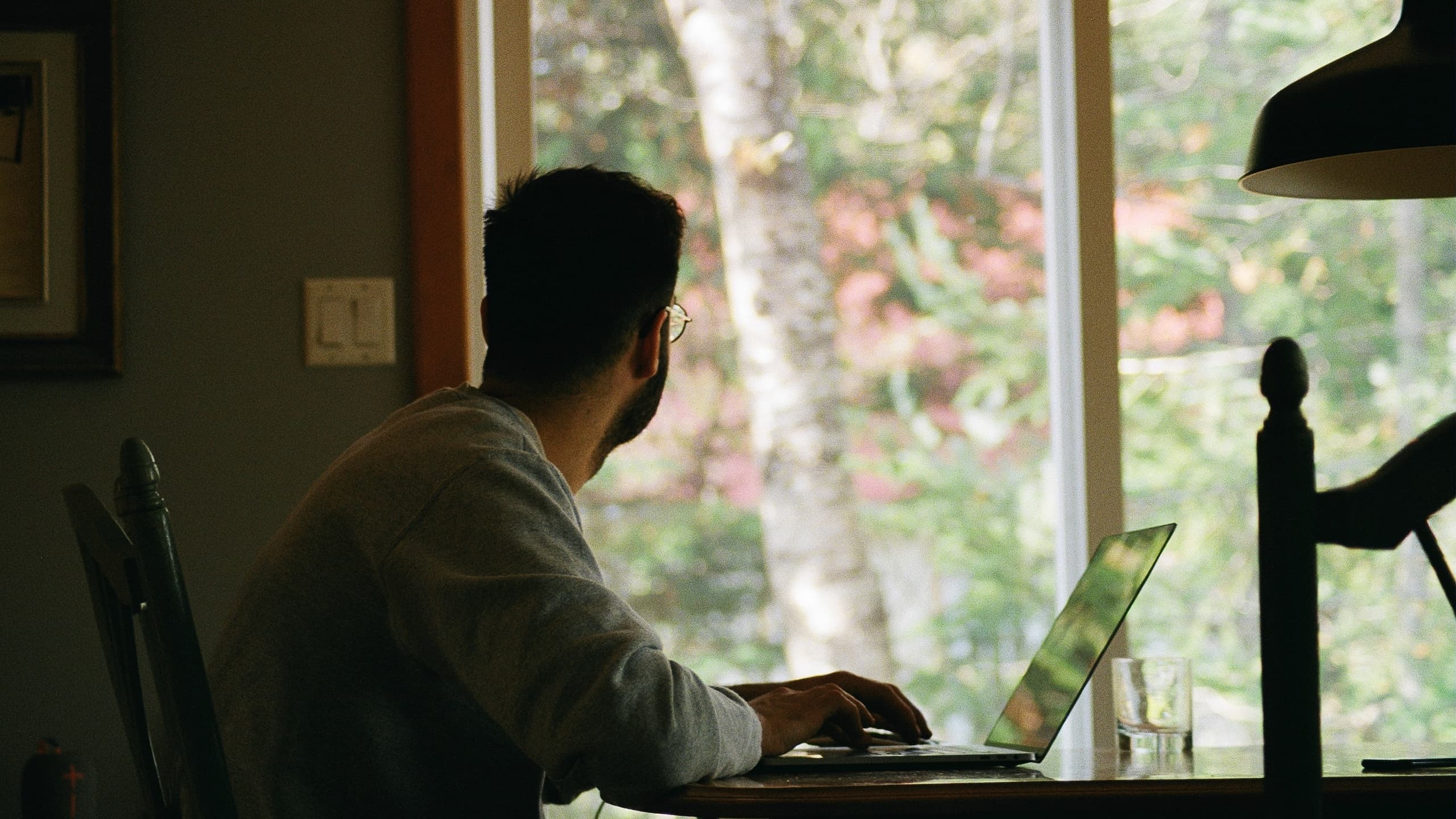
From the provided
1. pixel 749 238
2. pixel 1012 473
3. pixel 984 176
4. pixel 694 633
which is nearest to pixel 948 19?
pixel 984 176

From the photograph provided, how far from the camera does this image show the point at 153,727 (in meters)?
2.04

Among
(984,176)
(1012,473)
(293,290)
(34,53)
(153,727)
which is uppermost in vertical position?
(34,53)

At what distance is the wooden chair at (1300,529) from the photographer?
0.77 meters

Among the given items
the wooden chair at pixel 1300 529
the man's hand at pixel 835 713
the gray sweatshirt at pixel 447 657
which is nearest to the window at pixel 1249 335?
the man's hand at pixel 835 713

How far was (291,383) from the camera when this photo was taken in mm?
2096

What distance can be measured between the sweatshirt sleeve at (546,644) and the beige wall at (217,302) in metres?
0.97

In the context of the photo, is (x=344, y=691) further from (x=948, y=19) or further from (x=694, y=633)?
(x=948, y=19)

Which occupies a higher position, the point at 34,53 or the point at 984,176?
the point at 34,53

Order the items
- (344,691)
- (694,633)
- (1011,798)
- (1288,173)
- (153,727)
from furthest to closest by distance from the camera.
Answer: (694,633), (153,727), (1288,173), (344,691), (1011,798)

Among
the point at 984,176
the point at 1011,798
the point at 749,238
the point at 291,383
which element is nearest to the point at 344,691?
the point at 1011,798

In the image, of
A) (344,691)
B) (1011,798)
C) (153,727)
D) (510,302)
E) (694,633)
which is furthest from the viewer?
(694,633)

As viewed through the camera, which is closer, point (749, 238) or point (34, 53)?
point (34, 53)

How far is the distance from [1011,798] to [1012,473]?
1.32 m

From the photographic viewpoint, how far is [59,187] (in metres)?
2.05
